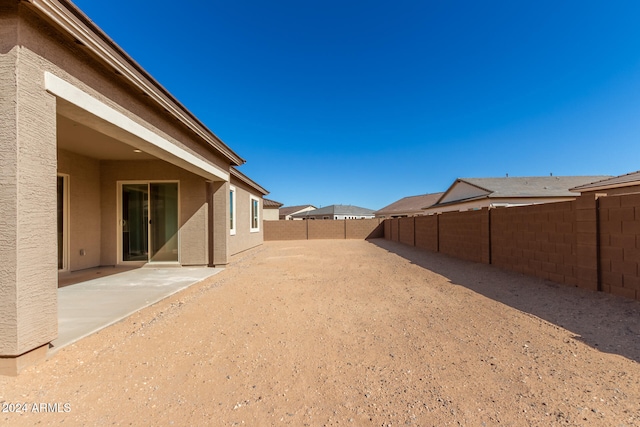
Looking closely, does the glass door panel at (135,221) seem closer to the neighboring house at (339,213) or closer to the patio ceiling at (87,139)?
the patio ceiling at (87,139)

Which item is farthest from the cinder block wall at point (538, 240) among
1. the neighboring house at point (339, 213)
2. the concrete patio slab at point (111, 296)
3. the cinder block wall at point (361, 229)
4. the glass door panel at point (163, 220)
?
the neighboring house at point (339, 213)

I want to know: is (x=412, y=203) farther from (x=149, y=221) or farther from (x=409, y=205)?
(x=149, y=221)

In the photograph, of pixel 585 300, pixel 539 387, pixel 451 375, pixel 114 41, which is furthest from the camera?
pixel 585 300

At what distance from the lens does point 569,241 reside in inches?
206

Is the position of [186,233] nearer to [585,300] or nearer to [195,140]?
[195,140]

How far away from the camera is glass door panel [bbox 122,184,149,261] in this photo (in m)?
7.93

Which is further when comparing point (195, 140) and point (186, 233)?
point (186, 233)

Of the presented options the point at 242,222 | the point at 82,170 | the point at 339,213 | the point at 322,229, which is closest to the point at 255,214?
the point at 242,222

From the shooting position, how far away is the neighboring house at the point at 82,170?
2533mm

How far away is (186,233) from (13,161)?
561cm

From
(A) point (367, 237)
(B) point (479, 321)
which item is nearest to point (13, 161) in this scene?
(B) point (479, 321)

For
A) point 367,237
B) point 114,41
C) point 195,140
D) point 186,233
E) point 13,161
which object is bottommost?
point 367,237

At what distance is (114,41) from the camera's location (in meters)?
3.66

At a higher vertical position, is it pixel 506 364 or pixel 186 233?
pixel 186 233
